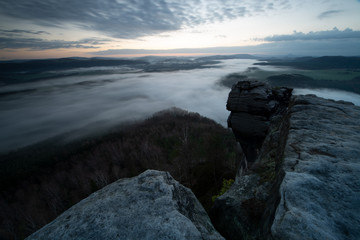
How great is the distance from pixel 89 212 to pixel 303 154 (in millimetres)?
7484

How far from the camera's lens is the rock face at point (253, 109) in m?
16.4

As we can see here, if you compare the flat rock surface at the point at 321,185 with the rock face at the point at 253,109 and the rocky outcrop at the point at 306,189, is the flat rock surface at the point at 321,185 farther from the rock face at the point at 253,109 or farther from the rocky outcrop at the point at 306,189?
the rock face at the point at 253,109

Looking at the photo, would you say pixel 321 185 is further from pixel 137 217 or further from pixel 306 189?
pixel 137 217

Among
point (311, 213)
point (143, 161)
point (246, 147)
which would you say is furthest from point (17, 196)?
point (311, 213)

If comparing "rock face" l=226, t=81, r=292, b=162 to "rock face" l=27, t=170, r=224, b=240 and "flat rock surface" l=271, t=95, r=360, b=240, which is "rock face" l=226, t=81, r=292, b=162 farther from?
"rock face" l=27, t=170, r=224, b=240

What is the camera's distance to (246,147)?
775 inches

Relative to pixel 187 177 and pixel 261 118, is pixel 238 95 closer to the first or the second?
pixel 261 118

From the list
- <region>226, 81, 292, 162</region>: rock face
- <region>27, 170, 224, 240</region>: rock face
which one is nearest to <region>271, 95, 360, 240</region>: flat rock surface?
<region>27, 170, 224, 240</region>: rock face

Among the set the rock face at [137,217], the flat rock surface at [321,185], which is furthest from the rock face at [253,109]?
the rock face at [137,217]

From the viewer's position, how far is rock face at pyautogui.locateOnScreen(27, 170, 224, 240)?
432 cm

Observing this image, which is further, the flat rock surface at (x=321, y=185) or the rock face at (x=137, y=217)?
the rock face at (x=137, y=217)

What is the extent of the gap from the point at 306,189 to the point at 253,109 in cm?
1463

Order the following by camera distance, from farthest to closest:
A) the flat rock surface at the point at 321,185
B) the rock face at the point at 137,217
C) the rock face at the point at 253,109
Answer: the rock face at the point at 253,109
the rock face at the point at 137,217
the flat rock surface at the point at 321,185

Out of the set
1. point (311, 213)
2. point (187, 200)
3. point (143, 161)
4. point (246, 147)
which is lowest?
point (143, 161)
